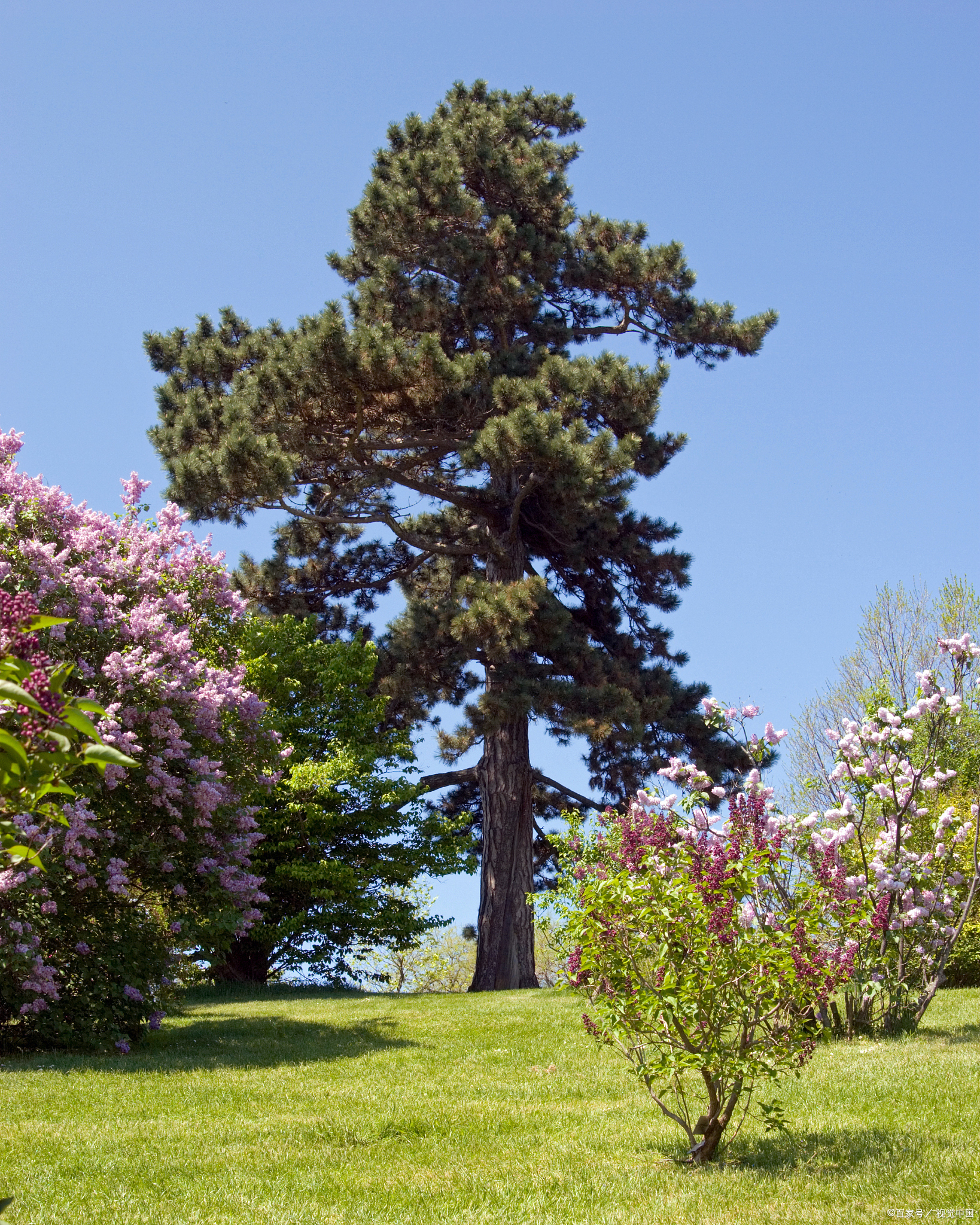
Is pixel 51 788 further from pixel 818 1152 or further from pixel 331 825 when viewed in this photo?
pixel 331 825

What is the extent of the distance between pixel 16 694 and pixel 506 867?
17.9 metres

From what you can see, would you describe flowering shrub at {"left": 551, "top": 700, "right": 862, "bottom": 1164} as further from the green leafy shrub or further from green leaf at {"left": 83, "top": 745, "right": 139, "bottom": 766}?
the green leafy shrub

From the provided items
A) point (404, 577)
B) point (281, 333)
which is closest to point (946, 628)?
point (404, 577)

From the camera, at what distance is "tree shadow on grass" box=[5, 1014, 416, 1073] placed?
994 cm

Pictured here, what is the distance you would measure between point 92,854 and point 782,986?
7.20 metres

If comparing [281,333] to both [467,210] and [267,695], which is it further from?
[267,695]

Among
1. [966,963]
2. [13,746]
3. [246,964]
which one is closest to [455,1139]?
[13,746]

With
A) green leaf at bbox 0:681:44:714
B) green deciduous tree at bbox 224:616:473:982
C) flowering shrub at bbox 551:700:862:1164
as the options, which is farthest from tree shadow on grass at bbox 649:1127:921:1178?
green deciduous tree at bbox 224:616:473:982

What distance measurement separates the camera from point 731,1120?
709 centimetres

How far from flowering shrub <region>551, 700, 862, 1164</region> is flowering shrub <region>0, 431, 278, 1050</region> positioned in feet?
18.4

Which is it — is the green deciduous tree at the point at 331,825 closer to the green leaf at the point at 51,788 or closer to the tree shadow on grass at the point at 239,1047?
the tree shadow on grass at the point at 239,1047

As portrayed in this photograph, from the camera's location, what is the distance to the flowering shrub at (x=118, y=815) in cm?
1030

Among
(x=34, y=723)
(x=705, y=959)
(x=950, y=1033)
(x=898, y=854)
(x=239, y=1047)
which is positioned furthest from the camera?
(x=239, y=1047)

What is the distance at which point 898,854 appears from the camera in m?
9.88
